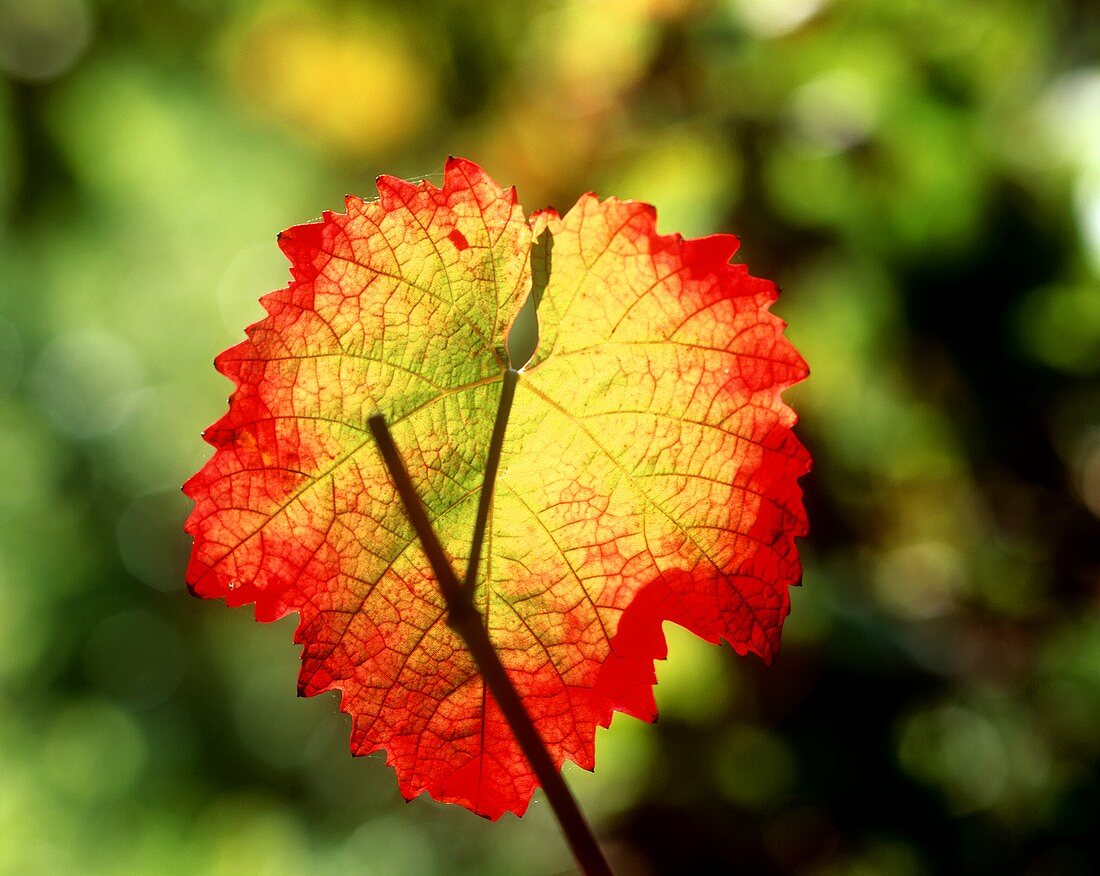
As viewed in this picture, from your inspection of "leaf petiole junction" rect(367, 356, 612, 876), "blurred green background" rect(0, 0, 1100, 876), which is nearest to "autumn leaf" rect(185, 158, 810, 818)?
"leaf petiole junction" rect(367, 356, 612, 876)

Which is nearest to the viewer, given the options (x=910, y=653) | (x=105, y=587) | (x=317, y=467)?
(x=317, y=467)

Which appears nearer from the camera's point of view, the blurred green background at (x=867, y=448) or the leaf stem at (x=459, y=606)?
the leaf stem at (x=459, y=606)

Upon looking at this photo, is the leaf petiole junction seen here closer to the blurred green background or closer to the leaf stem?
the leaf stem

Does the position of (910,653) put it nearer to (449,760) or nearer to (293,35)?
(449,760)

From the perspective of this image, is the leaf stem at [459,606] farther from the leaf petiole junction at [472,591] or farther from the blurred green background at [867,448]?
the blurred green background at [867,448]

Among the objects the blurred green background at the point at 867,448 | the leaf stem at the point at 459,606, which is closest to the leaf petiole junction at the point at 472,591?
the leaf stem at the point at 459,606

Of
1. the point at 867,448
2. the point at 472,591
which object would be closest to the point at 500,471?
the point at 472,591

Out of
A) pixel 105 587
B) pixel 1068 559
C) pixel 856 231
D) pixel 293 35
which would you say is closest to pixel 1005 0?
pixel 856 231

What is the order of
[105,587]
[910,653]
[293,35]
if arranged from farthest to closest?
[105,587] < [293,35] < [910,653]
